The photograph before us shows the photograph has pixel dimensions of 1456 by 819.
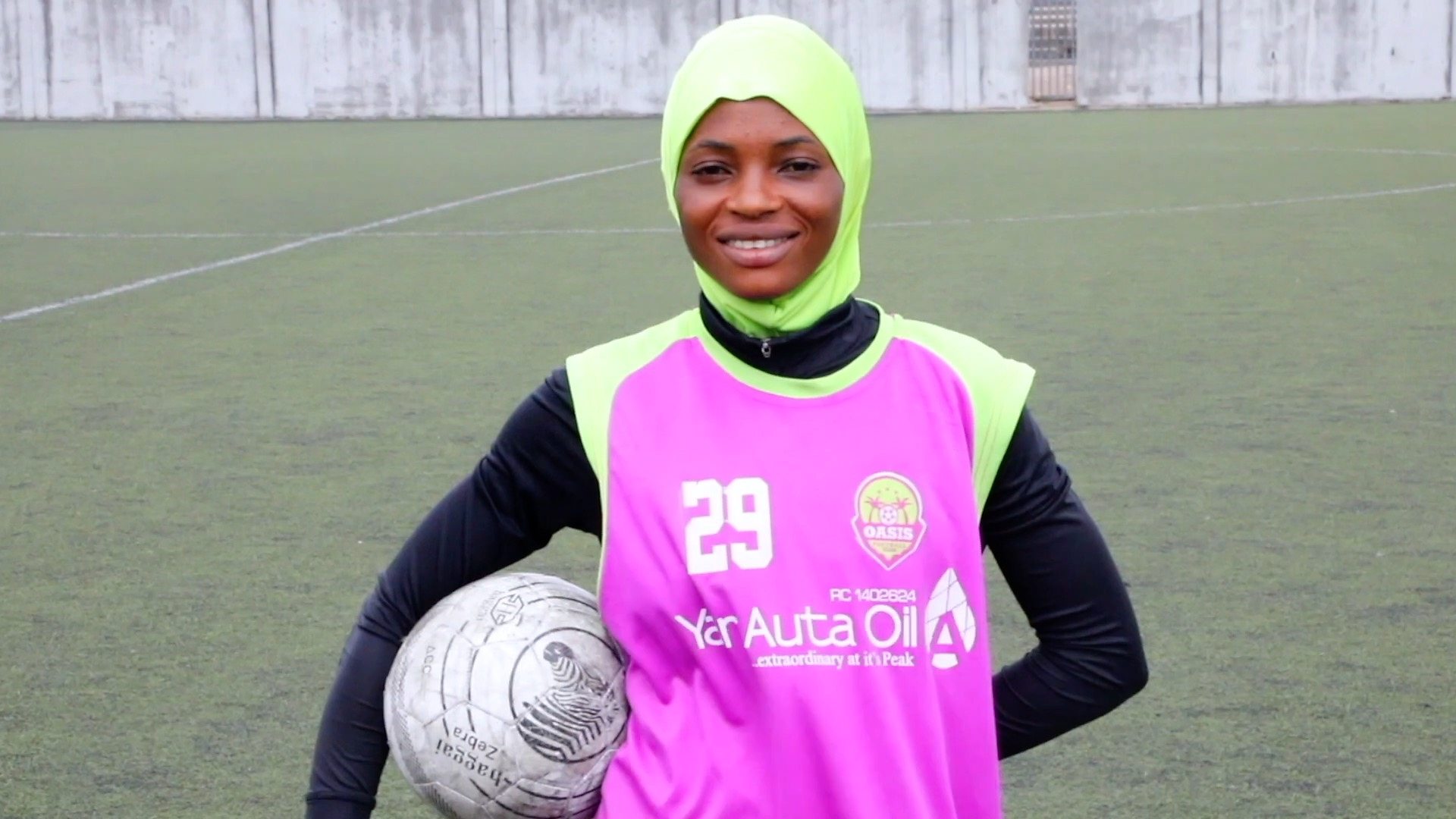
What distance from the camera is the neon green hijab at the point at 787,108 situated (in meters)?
1.93

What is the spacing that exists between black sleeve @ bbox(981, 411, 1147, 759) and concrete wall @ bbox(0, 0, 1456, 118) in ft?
80.0

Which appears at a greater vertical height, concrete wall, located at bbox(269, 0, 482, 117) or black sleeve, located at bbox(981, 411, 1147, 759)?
concrete wall, located at bbox(269, 0, 482, 117)

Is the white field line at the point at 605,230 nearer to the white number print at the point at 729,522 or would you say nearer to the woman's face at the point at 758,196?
the woman's face at the point at 758,196

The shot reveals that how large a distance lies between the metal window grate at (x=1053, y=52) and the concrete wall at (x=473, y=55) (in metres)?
0.23

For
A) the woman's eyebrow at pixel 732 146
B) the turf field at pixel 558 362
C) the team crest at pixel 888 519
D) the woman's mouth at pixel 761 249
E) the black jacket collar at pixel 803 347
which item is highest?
the woman's eyebrow at pixel 732 146

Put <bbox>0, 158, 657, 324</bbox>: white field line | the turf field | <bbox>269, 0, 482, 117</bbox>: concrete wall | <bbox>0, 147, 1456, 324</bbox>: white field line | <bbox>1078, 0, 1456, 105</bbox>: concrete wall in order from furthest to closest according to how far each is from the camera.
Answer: <bbox>269, 0, 482, 117</bbox>: concrete wall
<bbox>1078, 0, 1456, 105</bbox>: concrete wall
<bbox>0, 147, 1456, 324</bbox>: white field line
<bbox>0, 158, 657, 324</bbox>: white field line
the turf field

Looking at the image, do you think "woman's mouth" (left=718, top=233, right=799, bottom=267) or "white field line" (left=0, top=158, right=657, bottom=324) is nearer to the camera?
"woman's mouth" (left=718, top=233, right=799, bottom=267)

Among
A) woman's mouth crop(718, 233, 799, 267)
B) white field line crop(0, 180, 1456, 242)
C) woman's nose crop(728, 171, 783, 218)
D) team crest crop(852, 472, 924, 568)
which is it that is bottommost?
white field line crop(0, 180, 1456, 242)

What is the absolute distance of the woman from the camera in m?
1.90

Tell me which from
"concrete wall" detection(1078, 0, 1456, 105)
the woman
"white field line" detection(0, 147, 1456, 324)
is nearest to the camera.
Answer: the woman

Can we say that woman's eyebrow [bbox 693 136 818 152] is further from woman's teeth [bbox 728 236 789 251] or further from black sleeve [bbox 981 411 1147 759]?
black sleeve [bbox 981 411 1147 759]

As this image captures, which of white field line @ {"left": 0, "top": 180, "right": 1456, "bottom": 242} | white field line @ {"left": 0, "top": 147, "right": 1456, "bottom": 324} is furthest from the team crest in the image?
white field line @ {"left": 0, "top": 180, "right": 1456, "bottom": 242}

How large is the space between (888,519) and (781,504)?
0.10 metres

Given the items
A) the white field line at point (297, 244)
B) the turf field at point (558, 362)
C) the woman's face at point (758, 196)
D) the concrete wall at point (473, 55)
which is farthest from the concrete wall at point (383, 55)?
the woman's face at point (758, 196)
